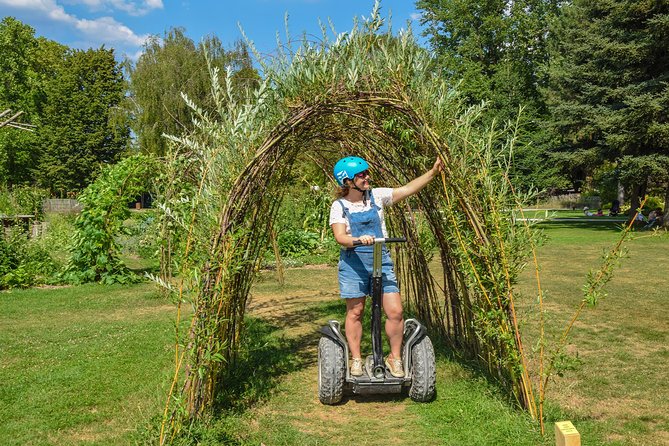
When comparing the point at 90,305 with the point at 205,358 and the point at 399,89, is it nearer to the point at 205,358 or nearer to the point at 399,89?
the point at 205,358

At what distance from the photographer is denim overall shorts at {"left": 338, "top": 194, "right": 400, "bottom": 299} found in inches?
177

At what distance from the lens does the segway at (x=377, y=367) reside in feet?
14.0

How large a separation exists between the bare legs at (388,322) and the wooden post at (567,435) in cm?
180

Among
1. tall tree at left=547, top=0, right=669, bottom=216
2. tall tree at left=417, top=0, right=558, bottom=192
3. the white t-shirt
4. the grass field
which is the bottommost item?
the grass field

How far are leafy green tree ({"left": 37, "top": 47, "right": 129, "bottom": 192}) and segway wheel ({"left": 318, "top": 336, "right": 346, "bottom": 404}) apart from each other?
130 ft

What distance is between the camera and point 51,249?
14078 mm

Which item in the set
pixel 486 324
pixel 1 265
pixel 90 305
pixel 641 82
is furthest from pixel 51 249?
pixel 641 82

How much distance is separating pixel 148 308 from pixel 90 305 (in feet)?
3.16

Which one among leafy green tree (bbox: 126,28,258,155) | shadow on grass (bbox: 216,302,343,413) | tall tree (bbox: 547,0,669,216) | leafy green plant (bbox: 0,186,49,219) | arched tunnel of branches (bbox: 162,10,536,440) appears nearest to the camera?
arched tunnel of branches (bbox: 162,10,536,440)

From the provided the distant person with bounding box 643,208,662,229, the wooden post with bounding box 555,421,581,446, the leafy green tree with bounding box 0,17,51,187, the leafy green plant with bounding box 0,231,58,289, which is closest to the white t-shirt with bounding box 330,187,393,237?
the wooden post with bounding box 555,421,581,446

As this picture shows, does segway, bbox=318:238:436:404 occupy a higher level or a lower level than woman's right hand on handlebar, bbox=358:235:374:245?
lower

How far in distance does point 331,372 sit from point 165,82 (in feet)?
85.1

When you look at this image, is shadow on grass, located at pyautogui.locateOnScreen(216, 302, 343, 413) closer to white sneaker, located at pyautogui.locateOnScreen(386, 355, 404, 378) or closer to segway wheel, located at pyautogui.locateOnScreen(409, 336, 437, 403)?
white sneaker, located at pyautogui.locateOnScreen(386, 355, 404, 378)

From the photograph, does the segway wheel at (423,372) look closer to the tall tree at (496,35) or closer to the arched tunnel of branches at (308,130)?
the arched tunnel of branches at (308,130)
